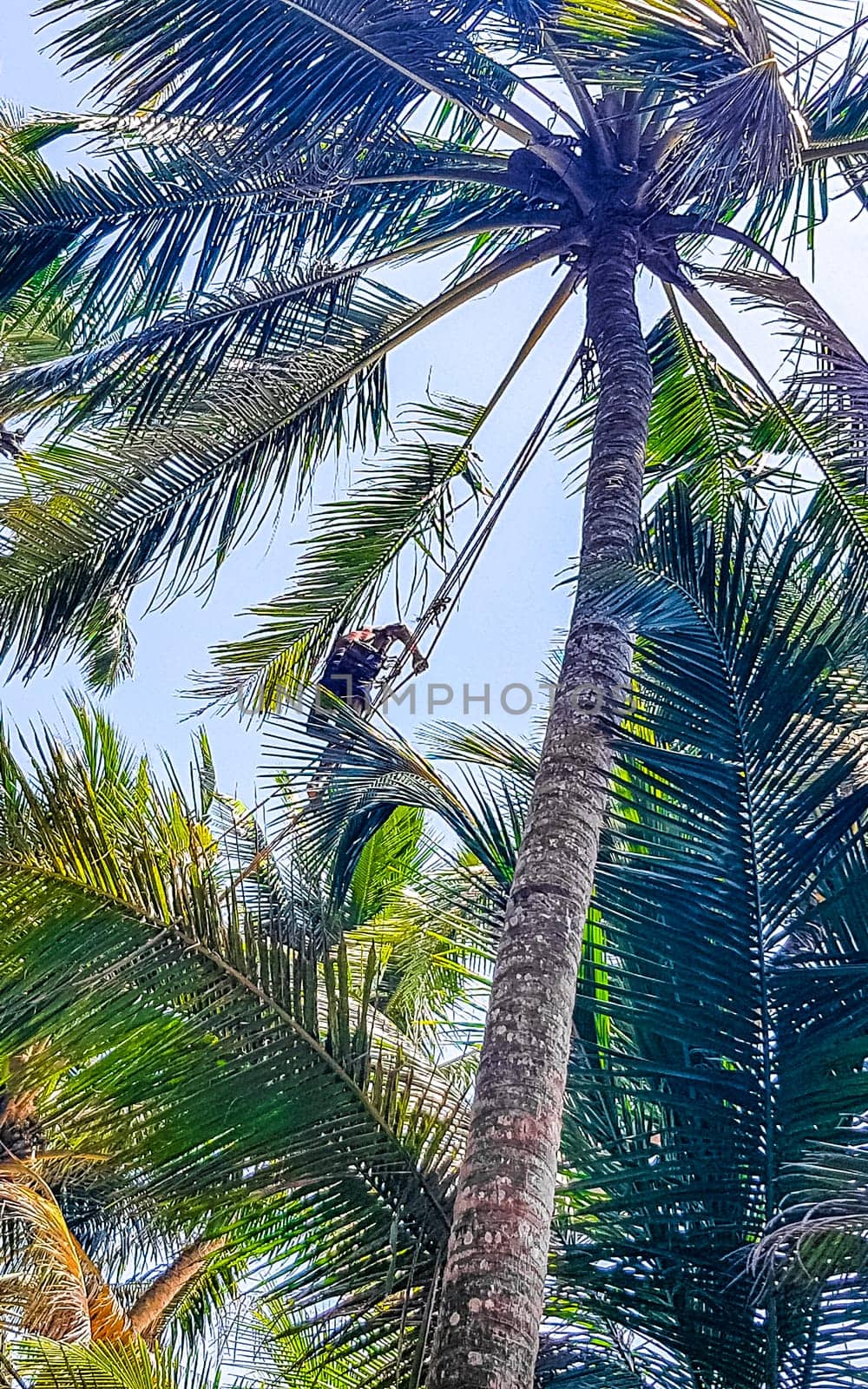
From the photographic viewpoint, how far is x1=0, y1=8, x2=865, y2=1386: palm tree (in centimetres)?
299

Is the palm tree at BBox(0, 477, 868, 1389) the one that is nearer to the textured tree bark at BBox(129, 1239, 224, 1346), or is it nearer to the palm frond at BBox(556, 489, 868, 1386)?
the palm frond at BBox(556, 489, 868, 1386)

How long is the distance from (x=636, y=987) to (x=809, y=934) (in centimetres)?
41

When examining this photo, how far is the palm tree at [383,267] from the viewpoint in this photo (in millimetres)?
2990

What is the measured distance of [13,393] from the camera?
546 cm

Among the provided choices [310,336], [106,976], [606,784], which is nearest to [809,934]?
[606,784]

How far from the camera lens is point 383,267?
19.0 ft

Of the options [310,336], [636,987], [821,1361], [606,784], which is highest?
[310,336]

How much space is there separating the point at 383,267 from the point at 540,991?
13.2 ft

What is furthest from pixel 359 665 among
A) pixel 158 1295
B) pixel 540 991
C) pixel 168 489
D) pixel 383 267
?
pixel 158 1295

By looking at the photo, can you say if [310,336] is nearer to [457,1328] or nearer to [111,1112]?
[111,1112]

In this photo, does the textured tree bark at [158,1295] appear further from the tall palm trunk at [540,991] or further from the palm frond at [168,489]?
the tall palm trunk at [540,991]

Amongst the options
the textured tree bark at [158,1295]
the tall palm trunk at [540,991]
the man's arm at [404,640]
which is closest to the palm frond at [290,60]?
the tall palm trunk at [540,991]

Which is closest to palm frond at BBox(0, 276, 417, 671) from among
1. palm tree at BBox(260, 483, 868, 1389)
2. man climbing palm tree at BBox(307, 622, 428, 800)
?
man climbing palm tree at BBox(307, 622, 428, 800)

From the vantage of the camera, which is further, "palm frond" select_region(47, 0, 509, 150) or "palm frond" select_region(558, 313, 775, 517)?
"palm frond" select_region(558, 313, 775, 517)
